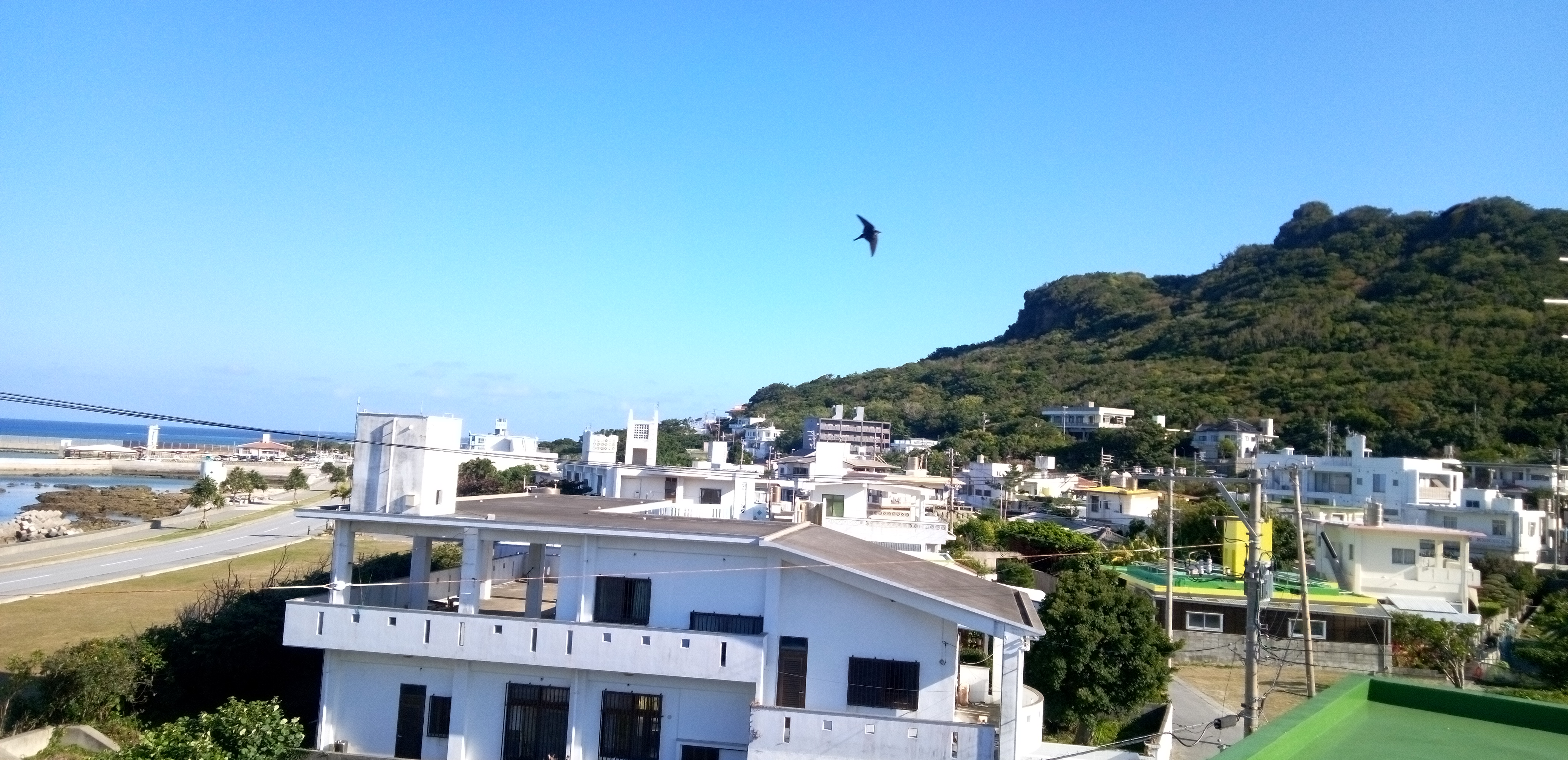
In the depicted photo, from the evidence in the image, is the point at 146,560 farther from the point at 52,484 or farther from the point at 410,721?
the point at 52,484

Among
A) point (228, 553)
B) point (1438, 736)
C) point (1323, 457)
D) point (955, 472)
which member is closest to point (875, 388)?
point (955, 472)

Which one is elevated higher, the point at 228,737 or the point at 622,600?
the point at 622,600

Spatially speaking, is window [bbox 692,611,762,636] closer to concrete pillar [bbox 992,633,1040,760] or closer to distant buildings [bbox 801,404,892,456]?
concrete pillar [bbox 992,633,1040,760]

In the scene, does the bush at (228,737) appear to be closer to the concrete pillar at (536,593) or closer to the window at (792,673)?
the concrete pillar at (536,593)

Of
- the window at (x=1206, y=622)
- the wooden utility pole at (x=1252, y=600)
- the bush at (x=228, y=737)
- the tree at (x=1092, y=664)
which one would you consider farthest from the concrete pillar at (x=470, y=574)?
the window at (x=1206, y=622)

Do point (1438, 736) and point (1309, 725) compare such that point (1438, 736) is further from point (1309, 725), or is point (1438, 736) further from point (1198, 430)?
point (1198, 430)

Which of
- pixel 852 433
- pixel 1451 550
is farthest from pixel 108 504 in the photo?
pixel 1451 550
